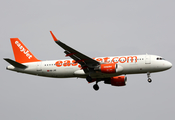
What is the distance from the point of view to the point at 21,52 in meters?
56.0

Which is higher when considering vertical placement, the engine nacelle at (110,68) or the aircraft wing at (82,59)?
the aircraft wing at (82,59)

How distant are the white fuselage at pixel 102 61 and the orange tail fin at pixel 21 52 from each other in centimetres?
189

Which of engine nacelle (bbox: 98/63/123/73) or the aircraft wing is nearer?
the aircraft wing

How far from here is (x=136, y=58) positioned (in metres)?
48.7

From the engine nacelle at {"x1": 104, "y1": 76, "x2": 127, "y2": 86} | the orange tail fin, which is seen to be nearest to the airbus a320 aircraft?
the engine nacelle at {"x1": 104, "y1": 76, "x2": 127, "y2": 86}

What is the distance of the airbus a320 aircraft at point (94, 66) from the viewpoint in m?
47.8

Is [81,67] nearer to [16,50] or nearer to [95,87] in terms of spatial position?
[95,87]

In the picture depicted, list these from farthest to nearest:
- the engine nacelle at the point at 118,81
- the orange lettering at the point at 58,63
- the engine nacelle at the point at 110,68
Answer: the engine nacelle at the point at 118,81 → the orange lettering at the point at 58,63 → the engine nacelle at the point at 110,68

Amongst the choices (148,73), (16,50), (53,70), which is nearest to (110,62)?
(148,73)

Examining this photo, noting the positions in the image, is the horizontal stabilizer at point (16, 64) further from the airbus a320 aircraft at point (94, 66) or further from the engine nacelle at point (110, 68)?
the engine nacelle at point (110, 68)

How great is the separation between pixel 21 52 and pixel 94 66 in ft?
46.1

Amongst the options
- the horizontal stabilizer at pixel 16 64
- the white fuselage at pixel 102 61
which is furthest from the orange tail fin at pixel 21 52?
the horizontal stabilizer at pixel 16 64

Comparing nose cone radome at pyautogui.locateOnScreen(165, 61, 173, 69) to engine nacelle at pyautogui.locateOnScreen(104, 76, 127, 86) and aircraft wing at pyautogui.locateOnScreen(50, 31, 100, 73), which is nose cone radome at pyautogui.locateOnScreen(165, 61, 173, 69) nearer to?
engine nacelle at pyautogui.locateOnScreen(104, 76, 127, 86)

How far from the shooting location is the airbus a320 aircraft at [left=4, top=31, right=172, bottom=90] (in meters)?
47.8
